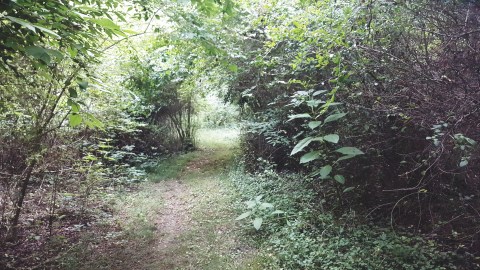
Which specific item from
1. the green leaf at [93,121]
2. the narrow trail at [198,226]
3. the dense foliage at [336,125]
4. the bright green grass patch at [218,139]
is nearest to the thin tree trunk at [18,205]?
the dense foliage at [336,125]

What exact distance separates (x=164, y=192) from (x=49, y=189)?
3436 mm

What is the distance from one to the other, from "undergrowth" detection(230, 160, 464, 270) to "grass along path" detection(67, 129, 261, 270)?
0.41 metres

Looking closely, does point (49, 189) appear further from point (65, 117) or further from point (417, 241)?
point (417, 241)

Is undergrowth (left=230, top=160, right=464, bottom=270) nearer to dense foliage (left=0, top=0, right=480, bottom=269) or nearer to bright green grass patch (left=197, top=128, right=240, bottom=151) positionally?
dense foliage (left=0, top=0, right=480, bottom=269)

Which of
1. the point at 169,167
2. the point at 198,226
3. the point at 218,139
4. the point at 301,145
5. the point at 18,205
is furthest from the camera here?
the point at 218,139

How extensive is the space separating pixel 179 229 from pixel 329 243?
2.81m

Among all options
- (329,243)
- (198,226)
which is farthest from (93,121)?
(198,226)

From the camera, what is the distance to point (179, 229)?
570 centimetres

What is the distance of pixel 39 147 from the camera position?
4453 millimetres

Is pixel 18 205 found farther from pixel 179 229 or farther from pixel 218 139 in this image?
pixel 218 139

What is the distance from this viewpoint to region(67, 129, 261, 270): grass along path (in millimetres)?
4434

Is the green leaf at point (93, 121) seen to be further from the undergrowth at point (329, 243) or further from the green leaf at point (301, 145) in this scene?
the undergrowth at point (329, 243)

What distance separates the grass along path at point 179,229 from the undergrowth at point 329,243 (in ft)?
1.34

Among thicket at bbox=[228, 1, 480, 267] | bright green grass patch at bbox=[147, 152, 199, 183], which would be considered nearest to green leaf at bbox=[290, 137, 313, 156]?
thicket at bbox=[228, 1, 480, 267]
